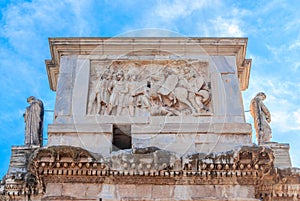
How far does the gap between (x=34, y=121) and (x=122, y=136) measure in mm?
2072

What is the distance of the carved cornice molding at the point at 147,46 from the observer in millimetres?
12414

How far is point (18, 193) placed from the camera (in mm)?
10391

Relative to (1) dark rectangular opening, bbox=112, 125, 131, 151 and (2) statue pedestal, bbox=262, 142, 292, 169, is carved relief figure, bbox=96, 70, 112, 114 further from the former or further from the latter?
(2) statue pedestal, bbox=262, 142, 292, 169

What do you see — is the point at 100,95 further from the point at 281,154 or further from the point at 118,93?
the point at 281,154

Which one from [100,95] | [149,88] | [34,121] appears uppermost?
[149,88]

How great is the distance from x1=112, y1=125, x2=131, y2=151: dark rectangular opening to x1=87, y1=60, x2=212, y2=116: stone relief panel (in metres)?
0.39

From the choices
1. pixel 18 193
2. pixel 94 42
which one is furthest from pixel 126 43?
pixel 18 193

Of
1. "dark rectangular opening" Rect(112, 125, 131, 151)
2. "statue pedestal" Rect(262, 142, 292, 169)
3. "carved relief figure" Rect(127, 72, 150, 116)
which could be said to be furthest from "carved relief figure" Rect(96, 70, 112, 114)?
"statue pedestal" Rect(262, 142, 292, 169)

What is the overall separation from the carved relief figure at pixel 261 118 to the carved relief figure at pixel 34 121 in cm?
481

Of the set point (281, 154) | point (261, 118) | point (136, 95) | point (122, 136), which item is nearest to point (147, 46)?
point (136, 95)

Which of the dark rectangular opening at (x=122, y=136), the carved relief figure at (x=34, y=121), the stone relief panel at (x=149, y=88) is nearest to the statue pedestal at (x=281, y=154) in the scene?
the stone relief panel at (x=149, y=88)

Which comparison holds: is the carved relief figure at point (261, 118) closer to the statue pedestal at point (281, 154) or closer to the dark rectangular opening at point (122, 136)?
the statue pedestal at point (281, 154)

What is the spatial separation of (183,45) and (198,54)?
0.41m

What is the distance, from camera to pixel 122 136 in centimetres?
1123
